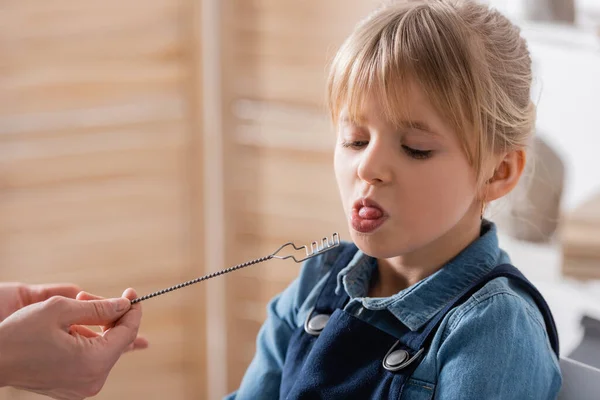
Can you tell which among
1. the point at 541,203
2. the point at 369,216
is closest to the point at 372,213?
the point at 369,216

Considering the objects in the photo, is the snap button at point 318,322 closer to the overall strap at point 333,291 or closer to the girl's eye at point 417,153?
the overall strap at point 333,291

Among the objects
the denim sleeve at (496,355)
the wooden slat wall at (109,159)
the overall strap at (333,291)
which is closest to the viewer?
the denim sleeve at (496,355)

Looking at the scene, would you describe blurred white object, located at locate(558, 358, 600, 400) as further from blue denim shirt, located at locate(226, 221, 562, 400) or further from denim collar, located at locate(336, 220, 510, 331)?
denim collar, located at locate(336, 220, 510, 331)

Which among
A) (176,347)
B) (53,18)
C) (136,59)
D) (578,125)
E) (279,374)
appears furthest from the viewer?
(176,347)

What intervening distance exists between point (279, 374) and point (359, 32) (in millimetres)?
516

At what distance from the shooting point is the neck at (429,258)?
1.16 m

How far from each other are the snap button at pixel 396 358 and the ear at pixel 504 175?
24 centimetres

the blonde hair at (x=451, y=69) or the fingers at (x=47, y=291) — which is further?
the fingers at (x=47, y=291)

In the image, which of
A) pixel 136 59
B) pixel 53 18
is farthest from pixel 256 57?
pixel 53 18

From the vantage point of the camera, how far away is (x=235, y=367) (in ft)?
7.81

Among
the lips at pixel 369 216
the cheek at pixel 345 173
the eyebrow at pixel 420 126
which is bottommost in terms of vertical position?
the lips at pixel 369 216

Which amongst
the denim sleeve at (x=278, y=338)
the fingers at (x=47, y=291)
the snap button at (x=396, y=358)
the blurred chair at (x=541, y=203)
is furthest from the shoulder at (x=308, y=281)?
the blurred chair at (x=541, y=203)

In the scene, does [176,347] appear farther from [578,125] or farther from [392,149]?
[392,149]

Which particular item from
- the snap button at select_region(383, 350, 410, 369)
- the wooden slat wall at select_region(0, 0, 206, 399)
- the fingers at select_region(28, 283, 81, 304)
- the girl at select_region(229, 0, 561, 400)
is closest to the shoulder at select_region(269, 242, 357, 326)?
the girl at select_region(229, 0, 561, 400)
